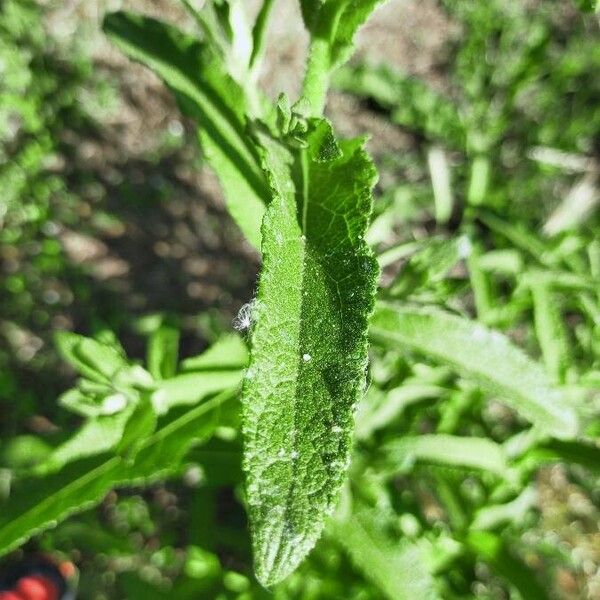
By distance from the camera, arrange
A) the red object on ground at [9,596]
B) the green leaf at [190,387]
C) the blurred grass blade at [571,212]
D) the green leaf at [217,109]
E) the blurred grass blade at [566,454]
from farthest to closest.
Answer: the red object on ground at [9,596] < the blurred grass blade at [571,212] < the blurred grass blade at [566,454] < the green leaf at [190,387] < the green leaf at [217,109]

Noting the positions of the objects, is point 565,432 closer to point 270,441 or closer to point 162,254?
point 270,441

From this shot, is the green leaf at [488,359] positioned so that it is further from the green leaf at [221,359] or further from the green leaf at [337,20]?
the green leaf at [337,20]

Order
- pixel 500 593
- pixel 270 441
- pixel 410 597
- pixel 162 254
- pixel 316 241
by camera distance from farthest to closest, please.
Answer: pixel 162 254 → pixel 500 593 → pixel 410 597 → pixel 316 241 → pixel 270 441

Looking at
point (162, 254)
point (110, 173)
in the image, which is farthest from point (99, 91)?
point (162, 254)

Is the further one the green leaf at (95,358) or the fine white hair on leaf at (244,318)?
the green leaf at (95,358)

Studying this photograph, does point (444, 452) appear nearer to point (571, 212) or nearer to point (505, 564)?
point (505, 564)

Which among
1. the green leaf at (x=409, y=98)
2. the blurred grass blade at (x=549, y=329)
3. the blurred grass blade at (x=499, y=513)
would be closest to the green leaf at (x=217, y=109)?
the blurred grass blade at (x=549, y=329)
